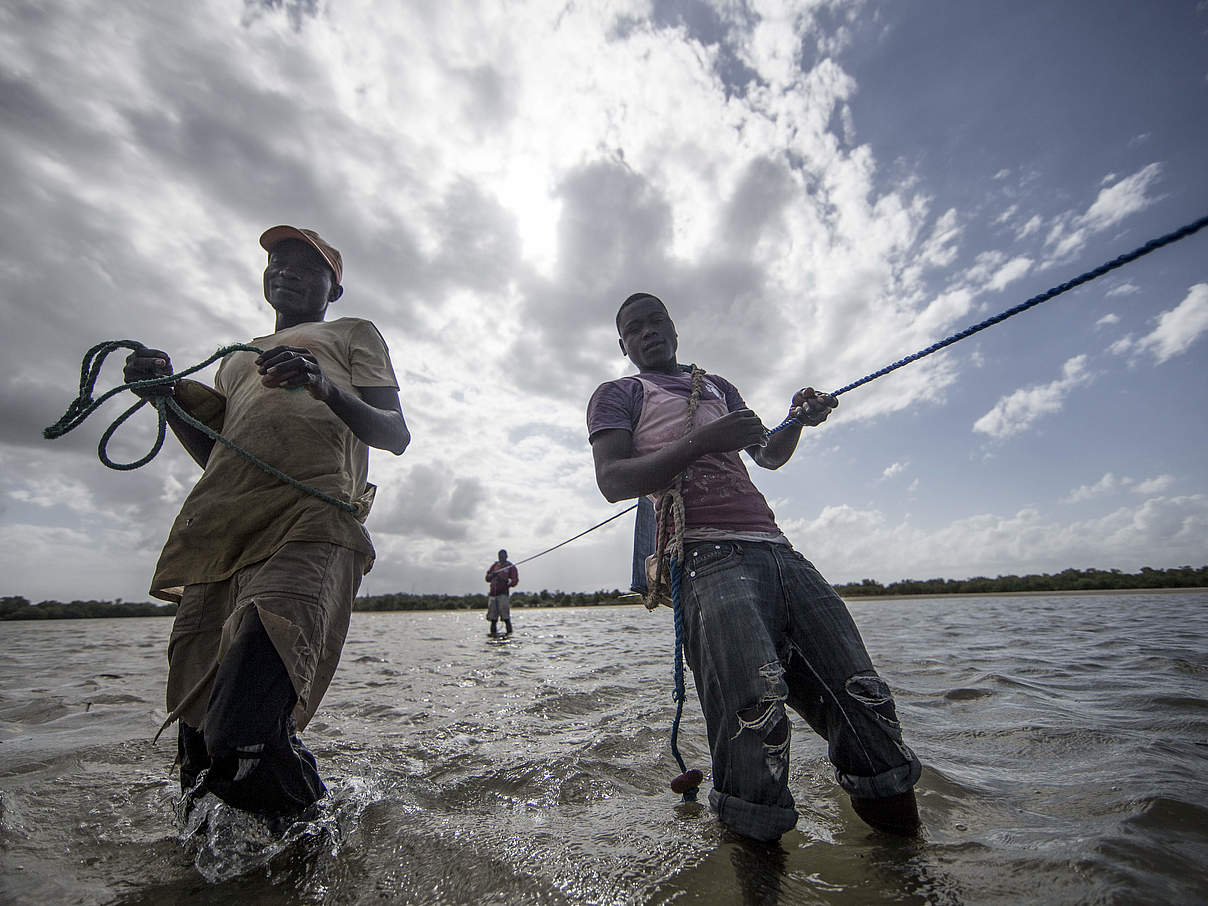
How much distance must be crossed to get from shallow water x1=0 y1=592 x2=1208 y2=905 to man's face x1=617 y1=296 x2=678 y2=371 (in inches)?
80.3

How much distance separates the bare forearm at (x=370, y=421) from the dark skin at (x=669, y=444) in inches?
33.1

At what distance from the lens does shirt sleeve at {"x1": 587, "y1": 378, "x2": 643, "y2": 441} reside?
2.45 meters

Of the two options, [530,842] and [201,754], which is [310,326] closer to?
[201,754]

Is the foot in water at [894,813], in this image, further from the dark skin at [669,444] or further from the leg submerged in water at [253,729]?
the leg submerged in water at [253,729]

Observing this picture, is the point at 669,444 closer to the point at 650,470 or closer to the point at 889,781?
the point at 650,470

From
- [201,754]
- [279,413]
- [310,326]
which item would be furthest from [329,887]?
[310,326]

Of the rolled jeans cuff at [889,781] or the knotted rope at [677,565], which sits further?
the knotted rope at [677,565]

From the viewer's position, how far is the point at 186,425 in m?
2.54

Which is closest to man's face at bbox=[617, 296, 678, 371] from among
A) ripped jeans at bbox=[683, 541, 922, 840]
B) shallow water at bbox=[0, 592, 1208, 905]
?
ripped jeans at bbox=[683, 541, 922, 840]

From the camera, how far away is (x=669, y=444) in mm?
2223

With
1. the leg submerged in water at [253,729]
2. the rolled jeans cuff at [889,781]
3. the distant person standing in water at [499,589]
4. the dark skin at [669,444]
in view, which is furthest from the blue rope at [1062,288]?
the distant person standing in water at [499,589]

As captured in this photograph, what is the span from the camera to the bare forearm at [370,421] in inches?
85.7

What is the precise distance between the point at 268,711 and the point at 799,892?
1738mm

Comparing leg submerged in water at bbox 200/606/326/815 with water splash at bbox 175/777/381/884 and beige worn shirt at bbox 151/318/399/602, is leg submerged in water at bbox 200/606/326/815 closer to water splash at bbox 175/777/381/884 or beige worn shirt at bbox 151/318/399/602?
water splash at bbox 175/777/381/884
